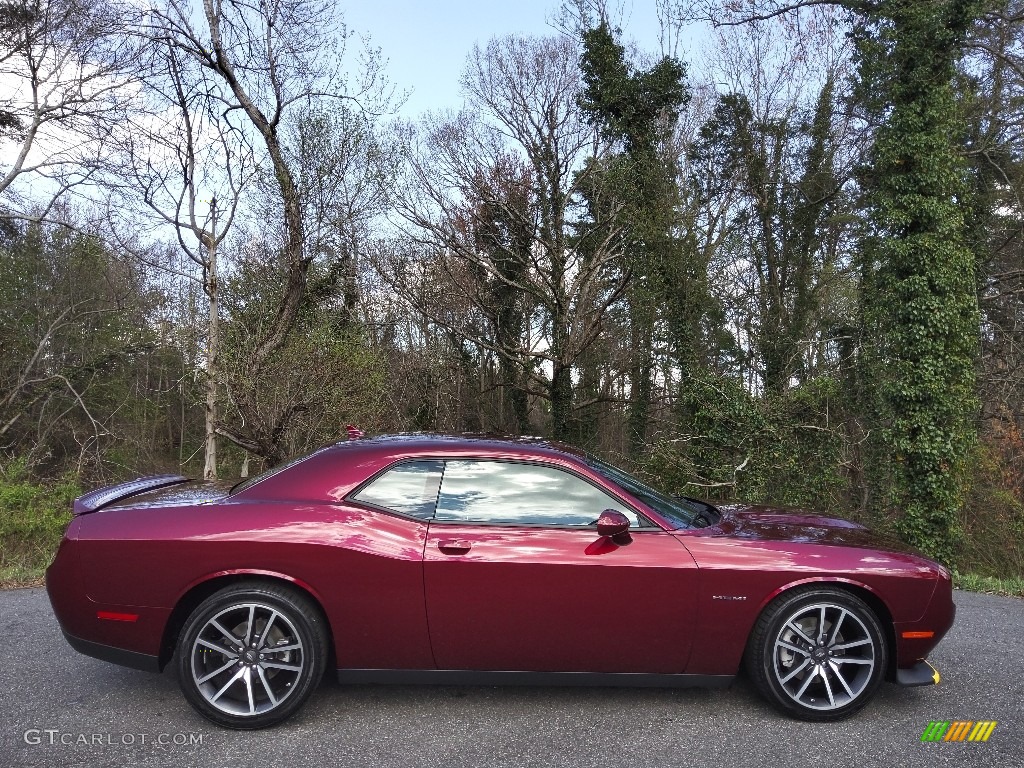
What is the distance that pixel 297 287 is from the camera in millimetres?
11320

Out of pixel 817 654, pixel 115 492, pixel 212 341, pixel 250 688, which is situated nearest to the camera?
pixel 250 688

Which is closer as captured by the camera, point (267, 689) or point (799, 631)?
point (267, 689)

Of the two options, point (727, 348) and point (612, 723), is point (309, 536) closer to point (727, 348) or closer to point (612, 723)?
point (612, 723)

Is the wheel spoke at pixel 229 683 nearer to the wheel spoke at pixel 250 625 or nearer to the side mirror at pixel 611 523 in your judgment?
the wheel spoke at pixel 250 625

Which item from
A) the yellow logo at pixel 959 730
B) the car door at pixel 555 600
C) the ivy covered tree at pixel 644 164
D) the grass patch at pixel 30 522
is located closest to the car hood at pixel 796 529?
the car door at pixel 555 600

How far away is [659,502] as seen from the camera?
141 inches

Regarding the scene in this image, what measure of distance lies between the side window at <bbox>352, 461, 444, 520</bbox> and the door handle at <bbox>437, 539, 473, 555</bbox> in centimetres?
18

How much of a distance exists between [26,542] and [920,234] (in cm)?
1280

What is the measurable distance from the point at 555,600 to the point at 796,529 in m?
1.45

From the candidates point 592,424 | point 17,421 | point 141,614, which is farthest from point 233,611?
point 17,421

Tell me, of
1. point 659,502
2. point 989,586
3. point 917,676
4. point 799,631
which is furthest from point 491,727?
point 989,586

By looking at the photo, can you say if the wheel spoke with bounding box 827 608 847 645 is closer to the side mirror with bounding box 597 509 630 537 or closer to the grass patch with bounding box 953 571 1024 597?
the side mirror with bounding box 597 509 630 537

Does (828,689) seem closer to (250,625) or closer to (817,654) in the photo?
(817,654)

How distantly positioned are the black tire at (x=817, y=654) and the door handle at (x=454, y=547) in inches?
58.0
